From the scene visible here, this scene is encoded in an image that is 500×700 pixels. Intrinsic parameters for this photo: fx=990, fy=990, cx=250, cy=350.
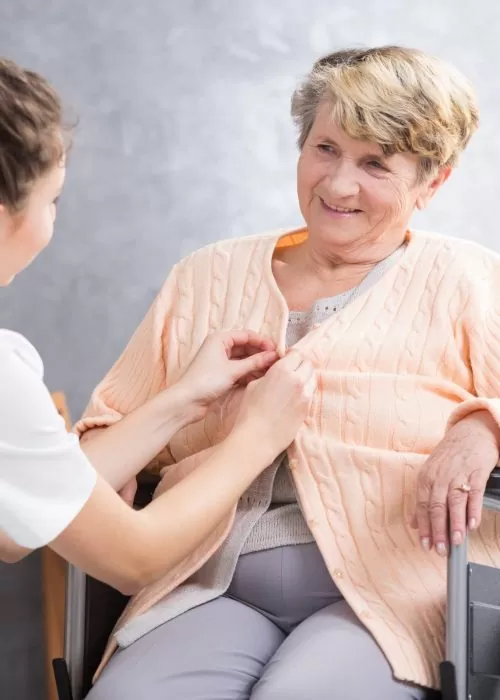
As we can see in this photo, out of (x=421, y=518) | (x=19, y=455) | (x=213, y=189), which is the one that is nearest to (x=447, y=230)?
(x=213, y=189)

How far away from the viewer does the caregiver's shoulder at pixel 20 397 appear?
1133mm

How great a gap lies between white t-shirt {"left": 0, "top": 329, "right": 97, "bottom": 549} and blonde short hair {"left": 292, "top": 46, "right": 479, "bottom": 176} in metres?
0.84

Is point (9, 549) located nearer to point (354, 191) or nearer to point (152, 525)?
point (152, 525)

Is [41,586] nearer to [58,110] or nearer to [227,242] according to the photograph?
[227,242]

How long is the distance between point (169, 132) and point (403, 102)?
0.83m

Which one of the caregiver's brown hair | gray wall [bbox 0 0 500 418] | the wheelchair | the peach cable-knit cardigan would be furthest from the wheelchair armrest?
gray wall [bbox 0 0 500 418]

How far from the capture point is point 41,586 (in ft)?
8.02

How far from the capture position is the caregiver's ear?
1.83 metres

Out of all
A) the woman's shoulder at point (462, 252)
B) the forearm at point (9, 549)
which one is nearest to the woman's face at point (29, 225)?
the forearm at point (9, 549)

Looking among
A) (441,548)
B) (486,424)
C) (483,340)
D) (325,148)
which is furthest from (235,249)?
(441,548)

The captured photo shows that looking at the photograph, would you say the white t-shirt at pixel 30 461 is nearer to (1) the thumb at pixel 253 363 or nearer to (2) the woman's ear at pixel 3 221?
(2) the woman's ear at pixel 3 221

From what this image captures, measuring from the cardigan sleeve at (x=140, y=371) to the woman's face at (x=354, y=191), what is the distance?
1.08 ft

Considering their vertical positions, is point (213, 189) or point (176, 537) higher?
point (213, 189)

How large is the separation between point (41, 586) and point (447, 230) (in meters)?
1.34
